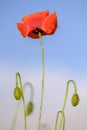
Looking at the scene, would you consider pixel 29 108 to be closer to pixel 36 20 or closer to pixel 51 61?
pixel 51 61

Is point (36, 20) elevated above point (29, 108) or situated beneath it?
elevated above

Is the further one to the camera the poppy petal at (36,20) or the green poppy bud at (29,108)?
the green poppy bud at (29,108)

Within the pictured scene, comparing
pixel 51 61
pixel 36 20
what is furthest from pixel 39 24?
pixel 51 61

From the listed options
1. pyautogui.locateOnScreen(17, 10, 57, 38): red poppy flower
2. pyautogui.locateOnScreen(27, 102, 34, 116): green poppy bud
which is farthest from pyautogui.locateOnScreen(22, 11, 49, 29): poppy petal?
pyautogui.locateOnScreen(27, 102, 34, 116): green poppy bud

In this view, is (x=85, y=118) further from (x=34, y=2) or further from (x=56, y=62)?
(x=34, y=2)

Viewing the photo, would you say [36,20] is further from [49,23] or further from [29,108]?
[29,108]

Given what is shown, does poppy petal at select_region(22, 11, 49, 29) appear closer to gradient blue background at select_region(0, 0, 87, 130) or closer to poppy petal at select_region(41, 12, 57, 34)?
poppy petal at select_region(41, 12, 57, 34)

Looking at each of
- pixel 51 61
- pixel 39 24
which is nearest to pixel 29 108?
pixel 51 61

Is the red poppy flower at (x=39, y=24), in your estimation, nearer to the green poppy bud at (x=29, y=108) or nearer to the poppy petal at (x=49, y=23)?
the poppy petal at (x=49, y=23)

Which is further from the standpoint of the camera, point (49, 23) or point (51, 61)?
point (51, 61)

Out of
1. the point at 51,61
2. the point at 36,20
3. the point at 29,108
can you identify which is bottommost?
the point at 29,108

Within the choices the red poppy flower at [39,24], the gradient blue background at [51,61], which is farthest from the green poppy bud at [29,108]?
the red poppy flower at [39,24]
